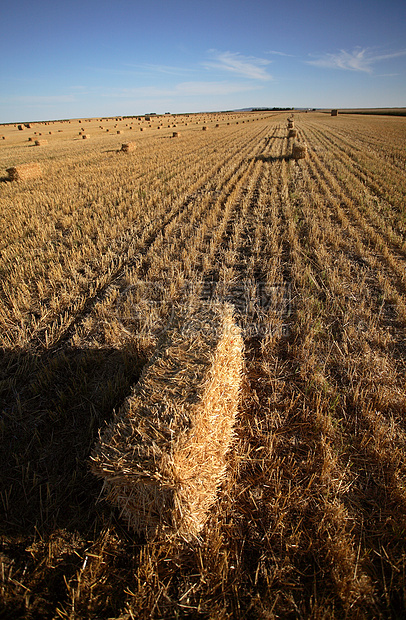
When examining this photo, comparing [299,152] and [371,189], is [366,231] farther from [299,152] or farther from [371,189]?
[299,152]

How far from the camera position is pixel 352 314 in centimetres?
421

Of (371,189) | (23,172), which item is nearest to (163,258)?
(371,189)

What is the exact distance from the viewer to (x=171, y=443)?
188 centimetres

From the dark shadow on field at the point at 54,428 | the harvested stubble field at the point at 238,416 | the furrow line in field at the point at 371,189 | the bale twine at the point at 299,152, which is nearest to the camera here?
the harvested stubble field at the point at 238,416

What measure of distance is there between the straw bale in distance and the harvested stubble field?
20 centimetres

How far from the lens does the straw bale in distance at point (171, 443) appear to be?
1.83 m

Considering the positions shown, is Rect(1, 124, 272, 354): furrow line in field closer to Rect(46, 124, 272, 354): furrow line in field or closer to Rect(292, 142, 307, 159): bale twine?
Rect(46, 124, 272, 354): furrow line in field

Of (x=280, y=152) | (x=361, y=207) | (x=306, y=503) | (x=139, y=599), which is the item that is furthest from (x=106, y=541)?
(x=280, y=152)

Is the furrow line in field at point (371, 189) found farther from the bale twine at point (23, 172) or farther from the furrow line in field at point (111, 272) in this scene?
the bale twine at point (23, 172)

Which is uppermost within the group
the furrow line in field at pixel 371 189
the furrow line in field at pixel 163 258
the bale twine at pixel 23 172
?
the bale twine at pixel 23 172

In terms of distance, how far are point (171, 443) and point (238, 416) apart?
1.15 metres

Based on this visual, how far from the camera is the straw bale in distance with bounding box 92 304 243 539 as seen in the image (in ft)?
6.00

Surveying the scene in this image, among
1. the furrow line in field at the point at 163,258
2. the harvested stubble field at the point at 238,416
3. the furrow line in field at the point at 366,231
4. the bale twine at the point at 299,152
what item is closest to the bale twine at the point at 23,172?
the harvested stubble field at the point at 238,416

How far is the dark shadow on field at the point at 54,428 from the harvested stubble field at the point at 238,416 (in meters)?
0.02
